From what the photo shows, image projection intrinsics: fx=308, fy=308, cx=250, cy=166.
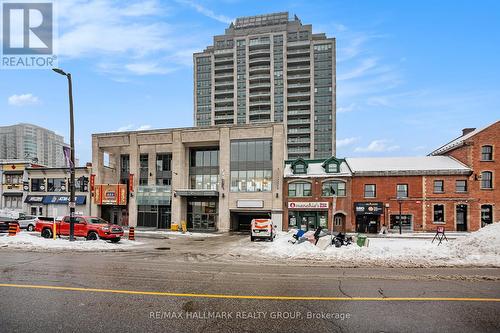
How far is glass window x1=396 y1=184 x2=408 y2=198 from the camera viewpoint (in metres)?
34.8

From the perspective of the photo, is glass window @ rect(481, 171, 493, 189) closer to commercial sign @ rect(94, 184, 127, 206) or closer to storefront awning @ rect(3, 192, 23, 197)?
commercial sign @ rect(94, 184, 127, 206)

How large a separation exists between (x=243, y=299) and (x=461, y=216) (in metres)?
35.3

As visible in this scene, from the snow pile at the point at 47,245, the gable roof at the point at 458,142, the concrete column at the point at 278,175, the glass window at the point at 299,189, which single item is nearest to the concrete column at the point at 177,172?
the concrete column at the point at 278,175

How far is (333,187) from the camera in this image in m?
36.1

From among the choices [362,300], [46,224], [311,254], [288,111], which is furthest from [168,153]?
[288,111]

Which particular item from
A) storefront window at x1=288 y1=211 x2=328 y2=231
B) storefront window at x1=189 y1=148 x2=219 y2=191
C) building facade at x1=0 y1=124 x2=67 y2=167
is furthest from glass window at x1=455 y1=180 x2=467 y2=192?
building facade at x1=0 y1=124 x2=67 y2=167

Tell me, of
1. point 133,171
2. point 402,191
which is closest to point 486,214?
point 402,191

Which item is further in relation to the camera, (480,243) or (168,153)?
(168,153)

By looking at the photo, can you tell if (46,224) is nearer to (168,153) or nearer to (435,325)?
(168,153)

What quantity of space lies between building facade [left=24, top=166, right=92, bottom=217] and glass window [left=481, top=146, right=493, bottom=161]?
48404 mm

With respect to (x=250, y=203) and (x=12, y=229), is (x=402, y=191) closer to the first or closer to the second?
(x=250, y=203)

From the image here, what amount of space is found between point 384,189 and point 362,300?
100 feet

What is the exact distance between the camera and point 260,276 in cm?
→ 1003

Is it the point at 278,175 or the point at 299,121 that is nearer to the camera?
the point at 278,175
